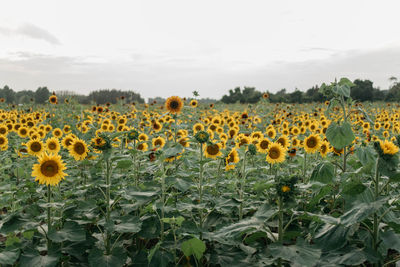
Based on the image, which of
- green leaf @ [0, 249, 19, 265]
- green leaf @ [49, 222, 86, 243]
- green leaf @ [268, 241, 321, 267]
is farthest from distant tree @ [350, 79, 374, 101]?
green leaf @ [0, 249, 19, 265]

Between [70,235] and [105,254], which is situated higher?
[70,235]

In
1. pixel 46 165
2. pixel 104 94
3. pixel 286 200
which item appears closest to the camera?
pixel 286 200

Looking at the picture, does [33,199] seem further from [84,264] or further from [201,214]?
[201,214]

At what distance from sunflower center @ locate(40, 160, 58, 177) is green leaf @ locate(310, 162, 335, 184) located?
2.18 meters

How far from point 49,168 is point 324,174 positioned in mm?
2304

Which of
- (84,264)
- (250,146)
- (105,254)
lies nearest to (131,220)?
(105,254)

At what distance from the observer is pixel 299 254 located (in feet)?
6.40

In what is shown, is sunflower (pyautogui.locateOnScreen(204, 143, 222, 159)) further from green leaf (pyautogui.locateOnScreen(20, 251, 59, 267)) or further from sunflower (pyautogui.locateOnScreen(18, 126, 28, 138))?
sunflower (pyautogui.locateOnScreen(18, 126, 28, 138))

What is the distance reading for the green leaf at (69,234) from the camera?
238cm

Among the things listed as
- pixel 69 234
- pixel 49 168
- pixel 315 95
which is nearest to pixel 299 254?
pixel 69 234

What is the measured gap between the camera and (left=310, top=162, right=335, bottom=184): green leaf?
8.14ft

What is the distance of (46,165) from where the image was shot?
280 centimetres

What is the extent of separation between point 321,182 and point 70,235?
1.99 metres

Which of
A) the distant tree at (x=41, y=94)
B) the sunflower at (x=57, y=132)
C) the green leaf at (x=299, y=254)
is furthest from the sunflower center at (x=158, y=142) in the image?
the distant tree at (x=41, y=94)
